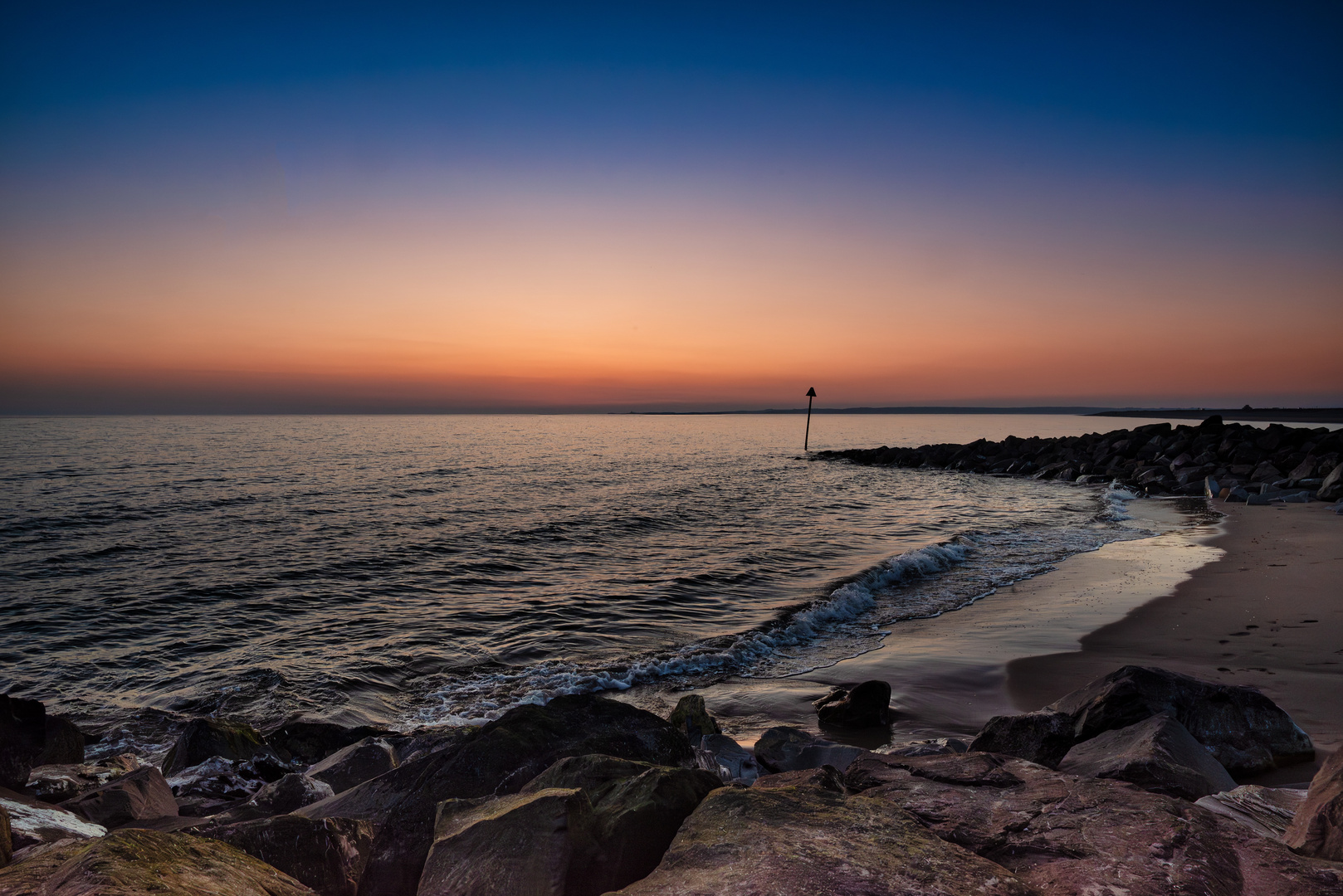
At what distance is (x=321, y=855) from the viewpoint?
374 cm

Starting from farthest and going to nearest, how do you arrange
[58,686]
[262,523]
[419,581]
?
[262,523] < [419,581] < [58,686]

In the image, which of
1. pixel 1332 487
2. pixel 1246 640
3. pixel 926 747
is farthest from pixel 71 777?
pixel 1332 487

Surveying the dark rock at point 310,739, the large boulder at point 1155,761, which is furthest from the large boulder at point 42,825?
the large boulder at point 1155,761

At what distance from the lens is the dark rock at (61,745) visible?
6270 mm

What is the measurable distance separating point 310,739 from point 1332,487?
106 ft

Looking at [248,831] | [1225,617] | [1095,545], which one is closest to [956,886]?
[248,831]

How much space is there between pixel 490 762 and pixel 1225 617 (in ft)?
39.4

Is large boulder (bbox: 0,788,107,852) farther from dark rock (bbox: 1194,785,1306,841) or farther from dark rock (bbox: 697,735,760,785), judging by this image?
dark rock (bbox: 1194,785,1306,841)

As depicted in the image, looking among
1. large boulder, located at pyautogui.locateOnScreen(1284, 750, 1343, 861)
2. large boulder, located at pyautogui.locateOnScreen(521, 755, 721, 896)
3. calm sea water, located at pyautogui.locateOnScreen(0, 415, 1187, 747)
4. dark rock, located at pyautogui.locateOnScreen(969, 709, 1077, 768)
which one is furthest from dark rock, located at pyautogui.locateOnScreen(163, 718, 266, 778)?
large boulder, located at pyautogui.locateOnScreen(1284, 750, 1343, 861)

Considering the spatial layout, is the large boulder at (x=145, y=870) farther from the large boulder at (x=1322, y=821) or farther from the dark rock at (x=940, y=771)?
the large boulder at (x=1322, y=821)

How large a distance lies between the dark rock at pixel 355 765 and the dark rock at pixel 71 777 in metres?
1.64

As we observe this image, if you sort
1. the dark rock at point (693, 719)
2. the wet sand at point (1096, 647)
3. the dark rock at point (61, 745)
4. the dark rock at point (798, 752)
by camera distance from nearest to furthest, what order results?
the dark rock at point (798, 752) → the dark rock at point (61, 745) → the dark rock at point (693, 719) → the wet sand at point (1096, 647)

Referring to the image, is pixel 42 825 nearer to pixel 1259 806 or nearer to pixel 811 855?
pixel 811 855

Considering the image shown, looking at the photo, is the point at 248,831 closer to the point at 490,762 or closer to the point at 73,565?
the point at 490,762
